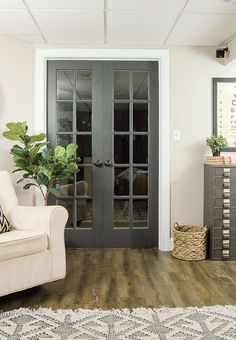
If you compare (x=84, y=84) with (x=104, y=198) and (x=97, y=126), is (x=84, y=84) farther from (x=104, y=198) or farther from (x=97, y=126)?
(x=104, y=198)

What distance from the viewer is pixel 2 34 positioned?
3.51 meters

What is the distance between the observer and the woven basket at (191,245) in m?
3.45

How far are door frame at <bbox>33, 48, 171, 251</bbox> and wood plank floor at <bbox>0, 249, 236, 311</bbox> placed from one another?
18.3 inches

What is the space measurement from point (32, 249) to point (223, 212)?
188cm

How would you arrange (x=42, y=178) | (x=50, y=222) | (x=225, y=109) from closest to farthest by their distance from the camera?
1. (x=50, y=222)
2. (x=42, y=178)
3. (x=225, y=109)

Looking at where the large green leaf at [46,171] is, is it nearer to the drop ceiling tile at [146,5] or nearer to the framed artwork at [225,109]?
the drop ceiling tile at [146,5]

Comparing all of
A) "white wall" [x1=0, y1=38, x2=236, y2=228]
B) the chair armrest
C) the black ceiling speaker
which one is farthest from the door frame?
the chair armrest

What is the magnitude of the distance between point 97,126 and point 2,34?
130cm

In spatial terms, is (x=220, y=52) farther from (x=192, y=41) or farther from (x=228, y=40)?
(x=192, y=41)

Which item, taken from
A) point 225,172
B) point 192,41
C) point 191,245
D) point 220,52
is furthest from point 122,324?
point 220,52

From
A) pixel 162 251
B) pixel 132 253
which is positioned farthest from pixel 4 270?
pixel 162 251

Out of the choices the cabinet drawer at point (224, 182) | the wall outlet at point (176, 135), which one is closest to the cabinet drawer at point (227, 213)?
the cabinet drawer at point (224, 182)

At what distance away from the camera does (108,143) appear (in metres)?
3.86

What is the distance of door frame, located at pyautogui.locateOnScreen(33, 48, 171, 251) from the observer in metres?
3.75
